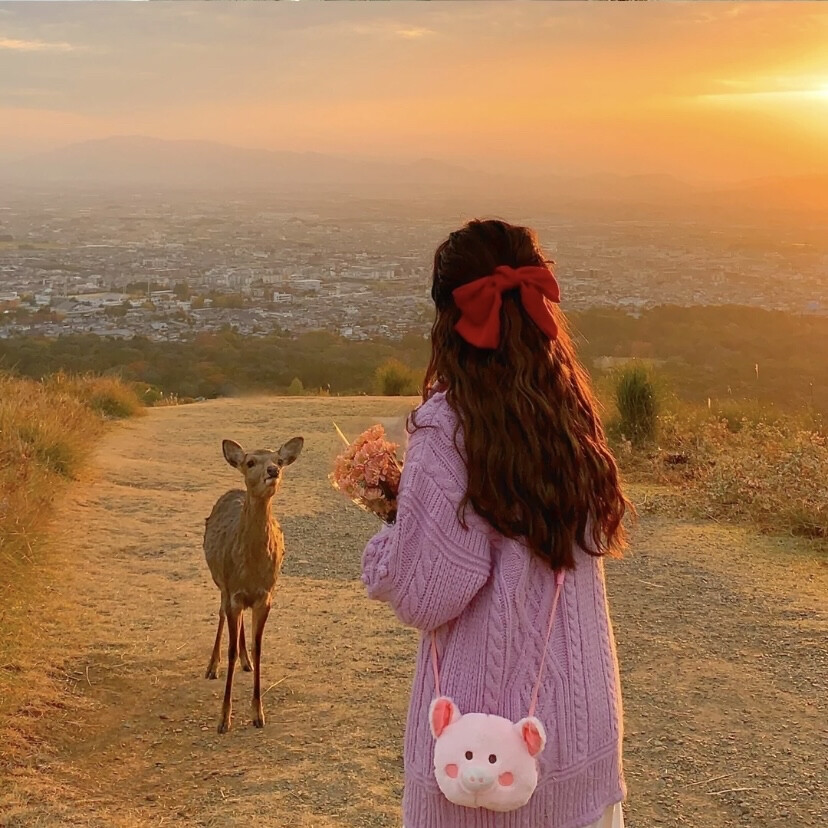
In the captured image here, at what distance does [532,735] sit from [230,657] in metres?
2.81

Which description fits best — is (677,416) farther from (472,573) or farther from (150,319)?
(150,319)

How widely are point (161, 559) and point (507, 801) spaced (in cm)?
578

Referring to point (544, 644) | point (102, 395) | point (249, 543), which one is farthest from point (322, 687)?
point (102, 395)

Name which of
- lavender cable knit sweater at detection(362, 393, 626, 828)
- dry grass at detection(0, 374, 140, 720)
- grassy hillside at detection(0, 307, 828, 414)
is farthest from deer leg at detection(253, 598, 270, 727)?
grassy hillside at detection(0, 307, 828, 414)

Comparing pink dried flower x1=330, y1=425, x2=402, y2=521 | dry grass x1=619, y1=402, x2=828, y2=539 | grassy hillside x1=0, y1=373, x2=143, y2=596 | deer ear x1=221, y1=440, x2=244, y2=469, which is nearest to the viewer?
pink dried flower x1=330, y1=425, x2=402, y2=521

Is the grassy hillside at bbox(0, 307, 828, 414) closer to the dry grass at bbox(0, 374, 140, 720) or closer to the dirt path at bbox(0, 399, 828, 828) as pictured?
the dry grass at bbox(0, 374, 140, 720)

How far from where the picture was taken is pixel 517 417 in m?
2.18

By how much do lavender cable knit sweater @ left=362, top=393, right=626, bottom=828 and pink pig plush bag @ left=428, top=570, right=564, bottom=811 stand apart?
0.09m

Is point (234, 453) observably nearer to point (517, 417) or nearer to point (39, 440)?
point (517, 417)

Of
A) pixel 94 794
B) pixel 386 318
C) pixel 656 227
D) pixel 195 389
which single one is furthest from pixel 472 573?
pixel 656 227

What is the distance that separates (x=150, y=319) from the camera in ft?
93.9

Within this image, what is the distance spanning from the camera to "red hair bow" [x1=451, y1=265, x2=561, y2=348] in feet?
7.09

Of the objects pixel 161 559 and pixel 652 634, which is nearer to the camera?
pixel 652 634

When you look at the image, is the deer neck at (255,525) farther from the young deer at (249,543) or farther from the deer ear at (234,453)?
the deer ear at (234,453)
